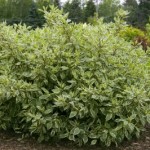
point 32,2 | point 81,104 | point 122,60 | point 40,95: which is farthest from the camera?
point 32,2

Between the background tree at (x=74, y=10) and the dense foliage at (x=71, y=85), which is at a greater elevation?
the background tree at (x=74, y=10)

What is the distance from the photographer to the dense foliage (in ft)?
12.2

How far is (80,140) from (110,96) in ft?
1.62

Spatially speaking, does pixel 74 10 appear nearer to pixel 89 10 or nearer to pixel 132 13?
pixel 89 10

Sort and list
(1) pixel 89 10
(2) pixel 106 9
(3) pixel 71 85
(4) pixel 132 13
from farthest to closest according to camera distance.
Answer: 1. (2) pixel 106 9
2. (4) pixel 132 13
3. (1) pixel 89 10
4. (3) pixel 71 85

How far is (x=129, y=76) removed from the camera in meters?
4.12

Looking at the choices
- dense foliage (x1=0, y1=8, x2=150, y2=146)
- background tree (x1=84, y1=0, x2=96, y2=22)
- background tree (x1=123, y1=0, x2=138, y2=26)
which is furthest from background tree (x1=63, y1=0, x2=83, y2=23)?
dense foliage (x1=0, y1=8, x2=150, y2=146)

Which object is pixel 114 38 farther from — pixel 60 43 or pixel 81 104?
pixel 81 104

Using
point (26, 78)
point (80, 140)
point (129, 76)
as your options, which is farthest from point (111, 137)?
point (26, 78)

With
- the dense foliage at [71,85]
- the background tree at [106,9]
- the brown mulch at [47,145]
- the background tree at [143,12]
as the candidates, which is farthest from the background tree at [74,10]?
the brown mulch at [47,145]

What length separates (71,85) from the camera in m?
3.82

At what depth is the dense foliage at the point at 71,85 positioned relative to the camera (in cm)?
372

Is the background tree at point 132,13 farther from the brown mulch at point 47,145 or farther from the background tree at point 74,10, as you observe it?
the brown mulch at point 47,145

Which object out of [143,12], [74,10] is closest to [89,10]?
[74,10]
